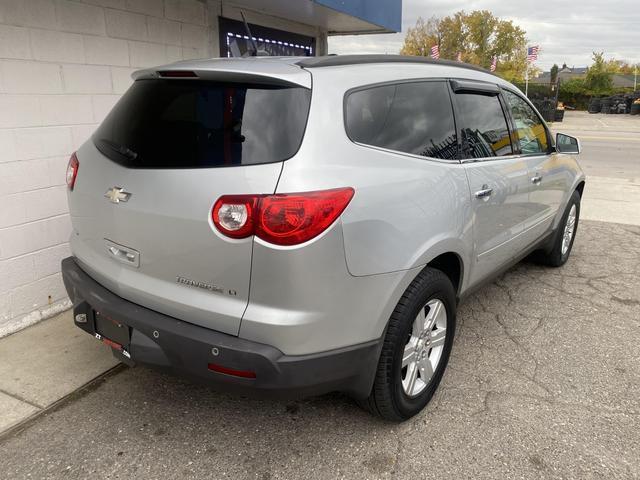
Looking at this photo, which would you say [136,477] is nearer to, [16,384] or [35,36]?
[16,384]

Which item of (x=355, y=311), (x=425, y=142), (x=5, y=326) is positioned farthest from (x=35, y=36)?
(x=355, y=311)

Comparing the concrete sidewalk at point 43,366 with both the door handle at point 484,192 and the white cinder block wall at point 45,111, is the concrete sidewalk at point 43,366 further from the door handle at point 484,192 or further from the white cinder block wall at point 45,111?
the door handle at point 484,192

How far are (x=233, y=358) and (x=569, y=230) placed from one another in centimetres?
423

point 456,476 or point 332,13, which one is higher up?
point 332,13

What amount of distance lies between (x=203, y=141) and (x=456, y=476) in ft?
5.96

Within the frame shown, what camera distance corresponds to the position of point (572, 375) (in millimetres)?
3217

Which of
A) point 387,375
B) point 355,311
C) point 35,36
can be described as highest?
point 35,36

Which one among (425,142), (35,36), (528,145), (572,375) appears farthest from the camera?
(528,145)

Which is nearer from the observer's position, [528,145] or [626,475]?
[626,475]

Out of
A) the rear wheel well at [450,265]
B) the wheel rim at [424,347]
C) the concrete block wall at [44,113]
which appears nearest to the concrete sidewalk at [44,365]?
the concrete block wall at [44,113]

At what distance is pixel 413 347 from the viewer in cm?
263

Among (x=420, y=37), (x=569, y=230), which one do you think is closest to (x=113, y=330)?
(x=569, y=230)

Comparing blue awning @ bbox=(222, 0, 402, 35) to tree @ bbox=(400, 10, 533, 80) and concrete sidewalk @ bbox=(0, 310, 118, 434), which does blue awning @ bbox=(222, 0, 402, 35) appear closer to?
concrete sidewalk @ bbox=(0, 310, 118, 434)

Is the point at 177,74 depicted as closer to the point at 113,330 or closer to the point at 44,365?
the point at 113,330
